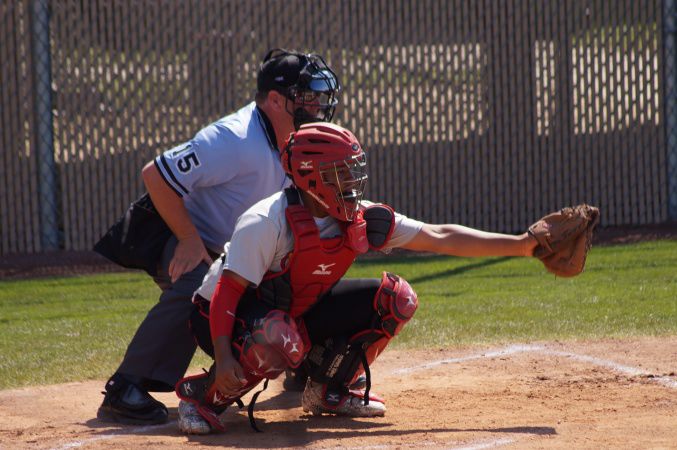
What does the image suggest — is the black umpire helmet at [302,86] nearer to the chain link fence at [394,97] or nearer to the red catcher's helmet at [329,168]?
the red catcher's helmet at [329,168]

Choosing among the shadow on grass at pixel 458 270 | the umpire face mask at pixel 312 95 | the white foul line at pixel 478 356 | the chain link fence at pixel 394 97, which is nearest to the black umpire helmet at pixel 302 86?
the umpire face mask at pixel 312 95

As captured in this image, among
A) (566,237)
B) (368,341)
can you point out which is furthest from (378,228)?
(566,237)

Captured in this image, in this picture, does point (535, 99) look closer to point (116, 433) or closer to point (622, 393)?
point (622, 393)

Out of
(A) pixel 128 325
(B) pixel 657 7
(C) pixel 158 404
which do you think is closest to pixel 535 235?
(C) pixel 158 404

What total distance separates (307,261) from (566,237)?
116 centimetres

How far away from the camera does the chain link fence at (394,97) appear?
10555 mm

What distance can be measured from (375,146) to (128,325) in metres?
4.32

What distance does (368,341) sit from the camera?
4867 millimetres

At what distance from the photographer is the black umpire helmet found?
5242 mm

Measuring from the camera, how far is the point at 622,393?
5129 mm

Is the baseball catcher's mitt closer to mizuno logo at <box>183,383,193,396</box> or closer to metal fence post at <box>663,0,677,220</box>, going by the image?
mizuno logo at <box>183,383,193,396</box>

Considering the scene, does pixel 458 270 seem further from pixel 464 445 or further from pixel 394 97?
pixel 464 445

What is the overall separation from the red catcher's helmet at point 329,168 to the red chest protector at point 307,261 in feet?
0.28

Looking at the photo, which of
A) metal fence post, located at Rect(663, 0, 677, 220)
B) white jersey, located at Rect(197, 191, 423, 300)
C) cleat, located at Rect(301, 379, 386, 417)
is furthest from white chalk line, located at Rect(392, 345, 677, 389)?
metal fence post, located at Rect(663, 0, 677, 220)
